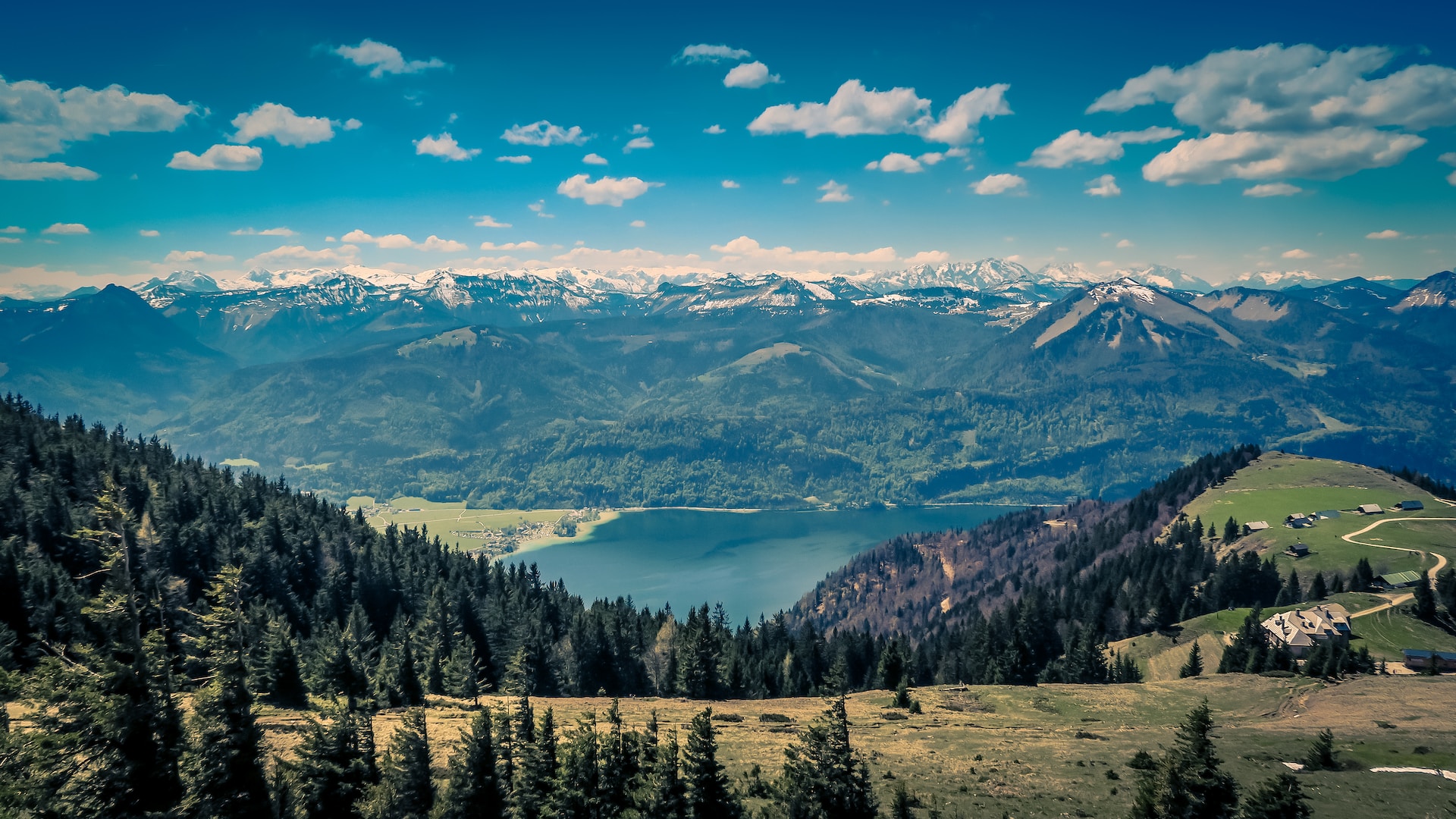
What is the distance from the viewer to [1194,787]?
104 feet

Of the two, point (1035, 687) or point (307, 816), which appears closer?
point (307, 816)

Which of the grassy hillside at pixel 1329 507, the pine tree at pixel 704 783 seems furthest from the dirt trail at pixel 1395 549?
the pine tree at pixel 704 783

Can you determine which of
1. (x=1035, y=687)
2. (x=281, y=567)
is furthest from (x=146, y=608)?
(x=281, y=567)

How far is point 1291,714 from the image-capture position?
188 feet

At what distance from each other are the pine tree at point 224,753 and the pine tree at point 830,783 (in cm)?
2212

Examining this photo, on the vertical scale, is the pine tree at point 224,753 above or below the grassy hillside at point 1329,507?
above

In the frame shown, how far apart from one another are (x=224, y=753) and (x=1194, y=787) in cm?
3726

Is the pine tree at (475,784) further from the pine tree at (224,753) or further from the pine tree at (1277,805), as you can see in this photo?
the pine tree at (1277,805)

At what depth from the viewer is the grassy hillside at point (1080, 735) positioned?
39344mm

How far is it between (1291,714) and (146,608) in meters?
70.8

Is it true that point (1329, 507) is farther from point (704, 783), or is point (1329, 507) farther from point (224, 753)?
point (224, 753)

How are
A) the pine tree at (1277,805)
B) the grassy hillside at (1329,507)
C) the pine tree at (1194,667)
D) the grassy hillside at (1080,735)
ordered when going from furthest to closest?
the grassy hillside at (1329,507) < the pine tree at (1194,667) < the grassy hillside at (1080,735) < the pine tree at (1277,805)

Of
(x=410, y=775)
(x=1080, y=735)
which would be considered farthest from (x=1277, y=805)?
(x=410, y=775)

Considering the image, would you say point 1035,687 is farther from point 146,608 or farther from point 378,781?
point 146,608
